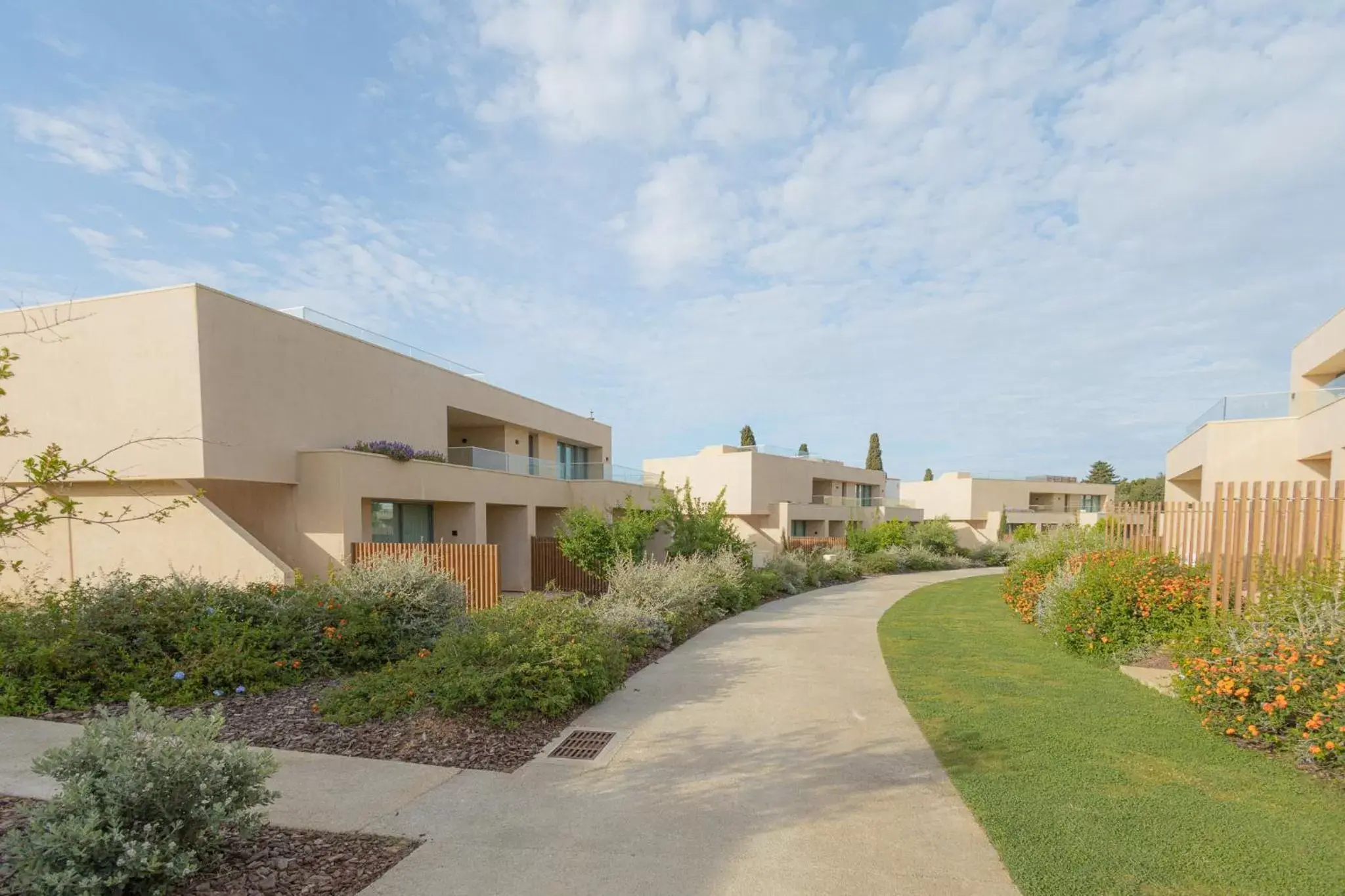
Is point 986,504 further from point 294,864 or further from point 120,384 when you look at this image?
point 294,864

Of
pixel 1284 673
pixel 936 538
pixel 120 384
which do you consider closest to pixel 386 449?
pixel 120 384

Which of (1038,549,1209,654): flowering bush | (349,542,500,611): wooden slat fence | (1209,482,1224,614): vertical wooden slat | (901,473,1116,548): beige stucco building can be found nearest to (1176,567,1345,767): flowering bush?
(1209,482,1224,614): vertical wooden slat

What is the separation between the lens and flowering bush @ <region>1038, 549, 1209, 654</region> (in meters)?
8.05

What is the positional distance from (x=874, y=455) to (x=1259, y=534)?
156ft

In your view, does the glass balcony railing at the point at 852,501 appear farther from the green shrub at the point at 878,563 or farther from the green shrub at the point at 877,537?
the green shrub at the point at 878,563

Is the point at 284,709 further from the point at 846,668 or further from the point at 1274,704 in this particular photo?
the point at 1274,704

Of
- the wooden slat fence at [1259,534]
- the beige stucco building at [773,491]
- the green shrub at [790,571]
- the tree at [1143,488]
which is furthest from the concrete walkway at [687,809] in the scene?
the tree at [1143,488]

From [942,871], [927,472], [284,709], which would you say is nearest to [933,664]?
[942,871]

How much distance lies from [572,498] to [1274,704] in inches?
744

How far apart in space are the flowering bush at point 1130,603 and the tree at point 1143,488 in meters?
65.9

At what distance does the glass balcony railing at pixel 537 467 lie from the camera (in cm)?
1769

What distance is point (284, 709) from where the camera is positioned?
6340 mm

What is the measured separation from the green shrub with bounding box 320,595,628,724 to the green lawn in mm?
3429

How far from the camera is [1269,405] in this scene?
17422 millimetres
